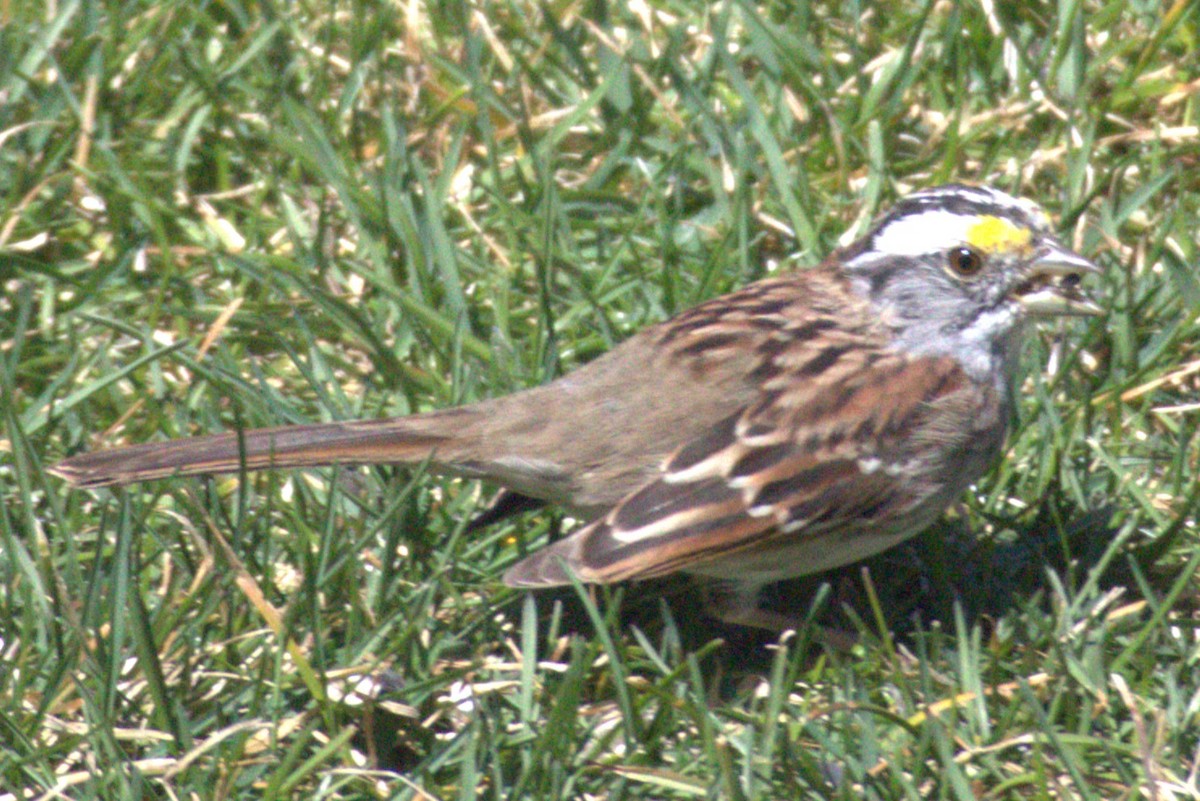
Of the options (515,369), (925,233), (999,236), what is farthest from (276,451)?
(999,236)

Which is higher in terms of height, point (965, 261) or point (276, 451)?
point (965, 261)

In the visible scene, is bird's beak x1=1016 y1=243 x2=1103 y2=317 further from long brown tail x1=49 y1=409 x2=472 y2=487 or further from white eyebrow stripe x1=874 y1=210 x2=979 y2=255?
long brown tail x1=49 y1=409 x2=472 y2=487

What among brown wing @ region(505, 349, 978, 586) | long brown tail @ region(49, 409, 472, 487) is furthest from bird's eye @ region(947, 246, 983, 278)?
long brown tail @ region(49, 409, 472, 487)

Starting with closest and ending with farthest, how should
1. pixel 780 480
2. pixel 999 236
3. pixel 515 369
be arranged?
pixel 780 480 → pixel 999 236 → pixel 515 369

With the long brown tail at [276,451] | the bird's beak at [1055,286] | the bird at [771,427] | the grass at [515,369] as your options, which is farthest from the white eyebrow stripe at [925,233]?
the long brown tail at [276,451]

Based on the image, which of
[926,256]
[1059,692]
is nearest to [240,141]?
[926,256]

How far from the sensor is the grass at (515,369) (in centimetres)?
323

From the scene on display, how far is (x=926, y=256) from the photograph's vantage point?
12.6 ft

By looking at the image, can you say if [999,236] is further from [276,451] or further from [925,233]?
[276,451]

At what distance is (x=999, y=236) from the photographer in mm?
3760

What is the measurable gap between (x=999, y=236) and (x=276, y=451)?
58.5 inches

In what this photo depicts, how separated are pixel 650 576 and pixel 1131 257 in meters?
1.66

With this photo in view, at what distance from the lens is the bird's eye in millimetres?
3791

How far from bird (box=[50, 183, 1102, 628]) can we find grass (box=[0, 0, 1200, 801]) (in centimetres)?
14
